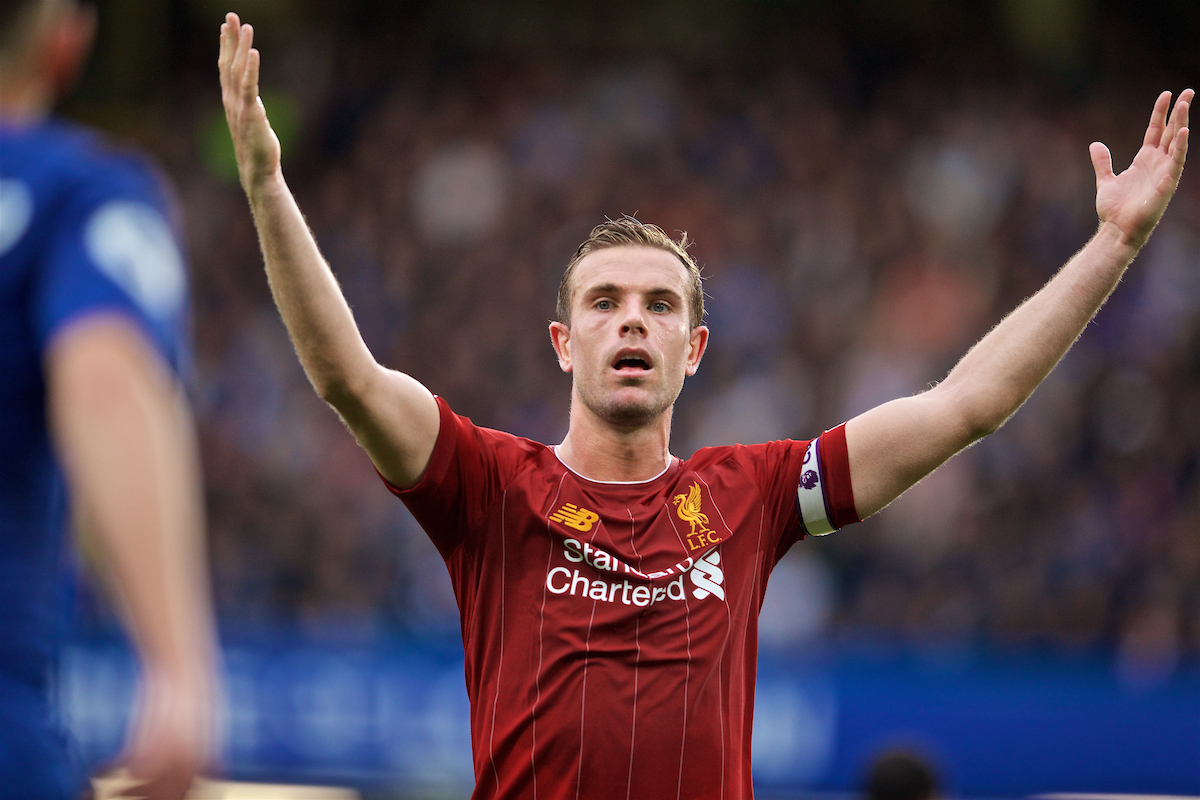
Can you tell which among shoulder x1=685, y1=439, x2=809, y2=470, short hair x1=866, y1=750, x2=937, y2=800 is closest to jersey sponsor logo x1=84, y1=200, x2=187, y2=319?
shoulder x1=685, y1=439, x2=809, y2=470

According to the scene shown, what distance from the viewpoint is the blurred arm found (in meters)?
1.60

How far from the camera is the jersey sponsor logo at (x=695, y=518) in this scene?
3264 mm

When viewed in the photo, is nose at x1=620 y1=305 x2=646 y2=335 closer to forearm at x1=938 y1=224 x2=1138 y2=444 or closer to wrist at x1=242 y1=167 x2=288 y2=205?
forearm at x1=938 y1=224 x2=1138 y2=444

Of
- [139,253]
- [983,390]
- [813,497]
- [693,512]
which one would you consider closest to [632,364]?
[693,512]

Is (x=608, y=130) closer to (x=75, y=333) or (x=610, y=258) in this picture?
(x=610, y=258)

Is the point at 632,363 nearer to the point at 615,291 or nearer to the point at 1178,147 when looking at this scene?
the point at 615,291

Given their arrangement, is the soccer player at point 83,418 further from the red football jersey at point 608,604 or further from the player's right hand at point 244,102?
the red football jersey at point 608,604

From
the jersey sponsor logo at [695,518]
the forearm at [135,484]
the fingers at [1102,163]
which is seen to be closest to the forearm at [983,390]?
the fingers at [1102,163]

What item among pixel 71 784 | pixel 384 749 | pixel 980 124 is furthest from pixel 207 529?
pixel 71 784

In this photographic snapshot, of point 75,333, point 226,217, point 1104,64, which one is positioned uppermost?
point 1104,64

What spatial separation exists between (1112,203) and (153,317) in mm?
2687

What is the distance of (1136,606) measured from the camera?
9844mm

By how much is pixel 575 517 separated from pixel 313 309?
0.92 m

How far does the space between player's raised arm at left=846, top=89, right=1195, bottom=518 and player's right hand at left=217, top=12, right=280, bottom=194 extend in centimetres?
174
